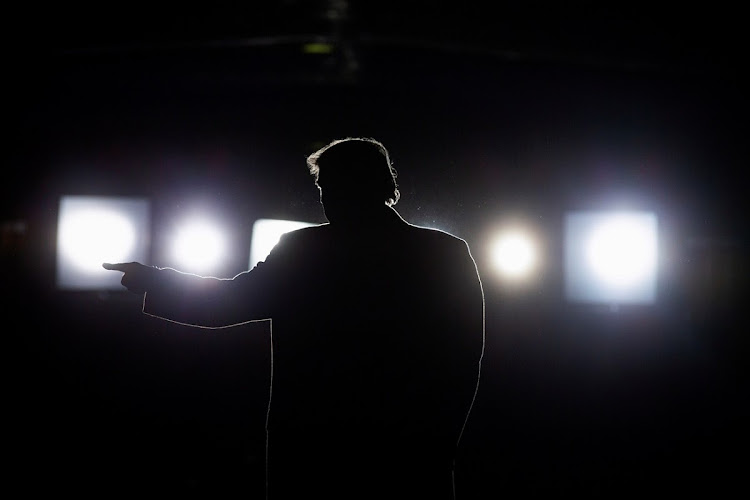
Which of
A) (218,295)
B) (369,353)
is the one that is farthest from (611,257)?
(218,295)

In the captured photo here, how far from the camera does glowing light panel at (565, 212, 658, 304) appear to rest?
4270 millimetres

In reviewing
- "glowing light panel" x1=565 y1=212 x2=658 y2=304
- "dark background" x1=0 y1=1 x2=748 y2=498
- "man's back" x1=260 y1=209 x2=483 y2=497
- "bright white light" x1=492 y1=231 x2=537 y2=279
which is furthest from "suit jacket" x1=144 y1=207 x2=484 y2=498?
"glowing light panel" x1=565 y1=212 x2=658 y2=304

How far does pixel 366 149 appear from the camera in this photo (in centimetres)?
133

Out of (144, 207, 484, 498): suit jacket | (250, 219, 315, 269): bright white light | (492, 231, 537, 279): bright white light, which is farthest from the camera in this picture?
(492, 231, 537, 279): bright white light

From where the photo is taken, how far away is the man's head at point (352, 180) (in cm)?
132

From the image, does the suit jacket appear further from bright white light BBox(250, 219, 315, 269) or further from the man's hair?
bright white light BBox(250, 219, 315, 269)

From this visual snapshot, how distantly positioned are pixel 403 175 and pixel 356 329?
2.54 metres

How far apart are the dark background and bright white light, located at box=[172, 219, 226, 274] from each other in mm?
107

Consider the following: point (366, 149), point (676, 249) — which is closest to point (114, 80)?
point (366, 149)

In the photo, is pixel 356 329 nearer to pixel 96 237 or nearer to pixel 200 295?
pixel 200 295

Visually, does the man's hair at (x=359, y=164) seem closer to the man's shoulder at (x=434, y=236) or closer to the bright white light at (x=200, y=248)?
the man's shoulder at (x=434, y=236)

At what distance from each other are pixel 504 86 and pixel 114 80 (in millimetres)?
2917

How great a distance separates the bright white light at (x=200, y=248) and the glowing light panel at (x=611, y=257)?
2.50 meters

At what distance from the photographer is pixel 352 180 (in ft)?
4.32
